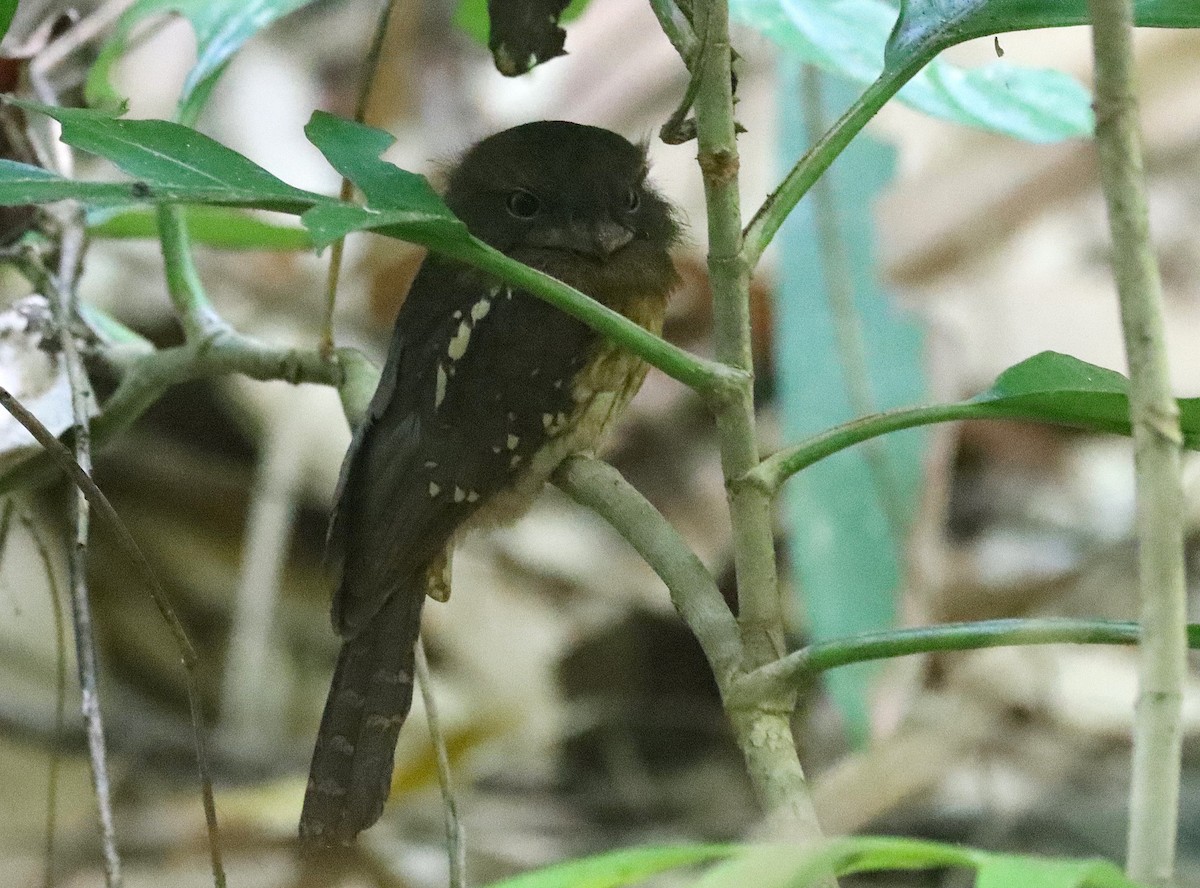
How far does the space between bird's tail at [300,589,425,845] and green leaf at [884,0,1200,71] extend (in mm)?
800

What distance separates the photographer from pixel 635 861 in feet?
1.79

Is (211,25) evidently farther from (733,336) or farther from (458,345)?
(733,336)

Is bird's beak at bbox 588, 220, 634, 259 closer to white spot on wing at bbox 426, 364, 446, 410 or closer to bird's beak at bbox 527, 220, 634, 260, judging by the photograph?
bird's beak at bbox 527, 220, 634, 260

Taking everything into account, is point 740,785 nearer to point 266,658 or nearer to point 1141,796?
point 266,658

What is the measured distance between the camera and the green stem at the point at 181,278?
1.48m

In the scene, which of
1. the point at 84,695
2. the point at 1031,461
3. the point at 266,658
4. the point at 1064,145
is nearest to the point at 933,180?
the point at 1064,145

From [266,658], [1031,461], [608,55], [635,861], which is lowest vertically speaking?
[635,861]

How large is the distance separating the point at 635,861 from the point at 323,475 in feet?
9.22

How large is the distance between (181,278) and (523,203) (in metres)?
0.42

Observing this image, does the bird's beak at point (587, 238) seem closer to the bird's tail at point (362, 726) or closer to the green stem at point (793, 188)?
the bird's tail at point (362, 726)

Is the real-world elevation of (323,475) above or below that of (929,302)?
Result: below

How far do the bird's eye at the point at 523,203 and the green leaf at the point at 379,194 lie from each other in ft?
2.50

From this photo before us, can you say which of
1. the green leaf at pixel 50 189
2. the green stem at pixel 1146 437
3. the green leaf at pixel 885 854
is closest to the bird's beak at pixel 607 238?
the green leaf at pixel 50 189

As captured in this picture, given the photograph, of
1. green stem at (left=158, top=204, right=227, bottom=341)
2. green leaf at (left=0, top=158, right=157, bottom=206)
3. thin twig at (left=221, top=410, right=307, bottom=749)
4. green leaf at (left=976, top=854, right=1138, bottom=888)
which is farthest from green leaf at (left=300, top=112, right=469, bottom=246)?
thin twig at (left=221, top=410, right=307, bottom=749)
